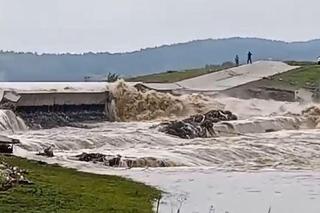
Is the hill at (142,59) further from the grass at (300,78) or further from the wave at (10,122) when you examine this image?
the wave at (10,122)

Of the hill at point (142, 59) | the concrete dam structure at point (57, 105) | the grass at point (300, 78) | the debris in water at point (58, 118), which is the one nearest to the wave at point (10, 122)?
the debris in water at point (58, 118)

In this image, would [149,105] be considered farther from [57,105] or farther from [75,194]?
[75,194]

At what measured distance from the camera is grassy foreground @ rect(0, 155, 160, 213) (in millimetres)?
12508

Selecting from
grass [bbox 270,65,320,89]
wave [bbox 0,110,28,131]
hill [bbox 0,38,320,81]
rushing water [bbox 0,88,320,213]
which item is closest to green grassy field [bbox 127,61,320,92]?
grass [bbox 270,65,320,89]

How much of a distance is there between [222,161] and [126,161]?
331 centimetres

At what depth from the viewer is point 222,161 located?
24.2 meters

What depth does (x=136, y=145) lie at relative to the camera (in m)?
28.8

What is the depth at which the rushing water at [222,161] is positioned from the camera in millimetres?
14945

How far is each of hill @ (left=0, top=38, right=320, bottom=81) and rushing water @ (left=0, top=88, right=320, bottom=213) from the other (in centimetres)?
6488

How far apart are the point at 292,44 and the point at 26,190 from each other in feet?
496

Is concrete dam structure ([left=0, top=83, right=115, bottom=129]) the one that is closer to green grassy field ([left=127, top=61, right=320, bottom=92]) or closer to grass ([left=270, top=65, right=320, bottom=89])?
green grassy field ([left=127, top=61, right=320, bottom=92])

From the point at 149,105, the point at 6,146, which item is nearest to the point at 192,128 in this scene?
the point at 149,105

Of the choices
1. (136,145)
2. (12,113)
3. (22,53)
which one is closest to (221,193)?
(136,145)

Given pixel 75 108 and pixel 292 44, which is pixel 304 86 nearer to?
pixel 75 108
